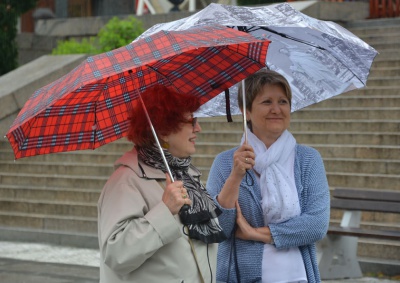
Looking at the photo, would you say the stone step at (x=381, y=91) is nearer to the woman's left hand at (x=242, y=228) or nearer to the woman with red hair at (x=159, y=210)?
the woman's left hand at (x=242, y=228)

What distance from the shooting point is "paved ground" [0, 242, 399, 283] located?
9.02m

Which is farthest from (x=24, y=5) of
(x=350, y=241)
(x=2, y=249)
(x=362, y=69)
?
(x=362, y=69)

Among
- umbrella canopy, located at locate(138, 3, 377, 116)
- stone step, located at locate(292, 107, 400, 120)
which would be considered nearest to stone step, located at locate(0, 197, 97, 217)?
stone step, located at locate(292, 107, 400, 120)

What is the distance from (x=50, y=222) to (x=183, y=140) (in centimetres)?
797

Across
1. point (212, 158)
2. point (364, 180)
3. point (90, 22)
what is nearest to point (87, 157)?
point (212, 158)

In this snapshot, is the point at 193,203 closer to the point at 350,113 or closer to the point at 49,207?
the point at 49,207

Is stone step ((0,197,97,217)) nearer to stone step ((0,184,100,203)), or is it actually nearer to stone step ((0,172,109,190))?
stone step ((0,184,100,203))

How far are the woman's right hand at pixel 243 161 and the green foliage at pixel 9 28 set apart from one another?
1432 cm

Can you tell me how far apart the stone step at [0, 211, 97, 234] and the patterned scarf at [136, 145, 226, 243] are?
724 centimetres

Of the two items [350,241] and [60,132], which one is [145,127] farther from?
[350,241]

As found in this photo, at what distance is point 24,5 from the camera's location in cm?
1841

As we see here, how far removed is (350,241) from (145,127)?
16.0 feet

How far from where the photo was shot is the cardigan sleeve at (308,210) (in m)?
4.37

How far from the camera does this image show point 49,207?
12109 mm
